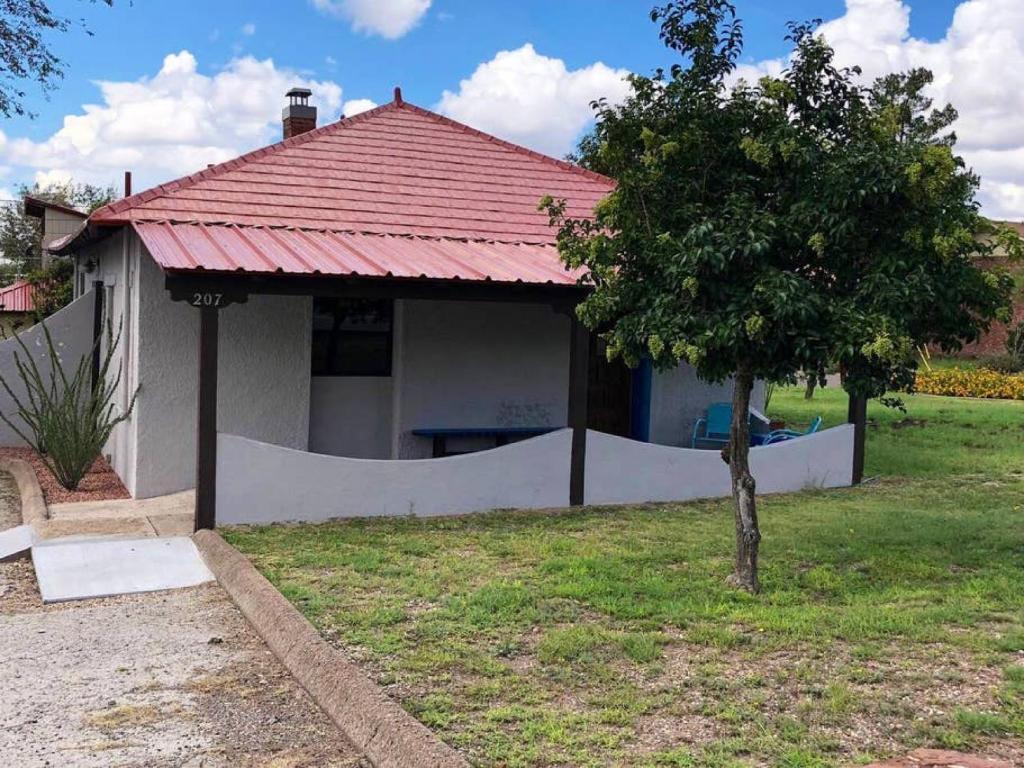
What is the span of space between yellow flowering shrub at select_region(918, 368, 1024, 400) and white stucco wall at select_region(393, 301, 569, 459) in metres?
15.8

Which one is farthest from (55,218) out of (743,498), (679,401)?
(743,498)

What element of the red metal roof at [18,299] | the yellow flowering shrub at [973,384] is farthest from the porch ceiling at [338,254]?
the yellow flowering shrub at [973,384]

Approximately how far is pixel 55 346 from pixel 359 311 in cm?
494

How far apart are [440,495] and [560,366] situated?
10.2ft

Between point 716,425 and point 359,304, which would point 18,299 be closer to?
point 359,304

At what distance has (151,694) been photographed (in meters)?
5.09

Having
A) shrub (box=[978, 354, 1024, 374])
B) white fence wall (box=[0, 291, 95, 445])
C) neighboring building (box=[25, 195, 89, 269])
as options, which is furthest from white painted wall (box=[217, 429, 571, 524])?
shrub (box=[978, 354, 1024, 374])

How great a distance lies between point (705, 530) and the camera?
9008 mm

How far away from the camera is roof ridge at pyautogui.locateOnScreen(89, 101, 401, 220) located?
396 inches

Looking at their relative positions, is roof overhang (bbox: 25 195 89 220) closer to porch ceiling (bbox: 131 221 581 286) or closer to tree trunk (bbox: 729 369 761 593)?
porch ceiling (bbox: 131 221 581 286)

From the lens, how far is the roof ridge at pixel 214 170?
396 inches

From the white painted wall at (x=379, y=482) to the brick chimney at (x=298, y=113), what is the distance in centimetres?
688

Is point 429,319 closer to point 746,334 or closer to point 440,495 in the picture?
point 440,495

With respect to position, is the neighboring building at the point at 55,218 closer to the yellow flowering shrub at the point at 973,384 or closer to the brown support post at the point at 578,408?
the brown support post at the point at 578,408
